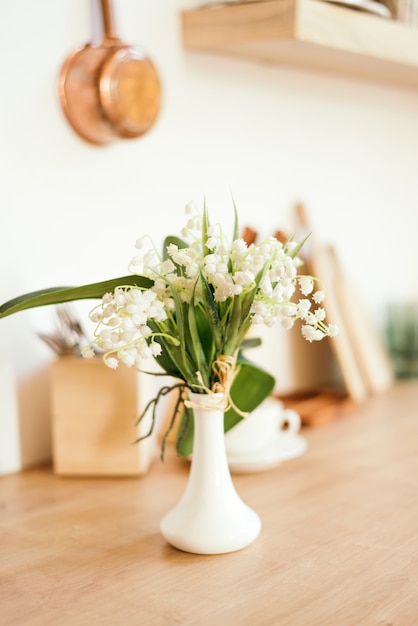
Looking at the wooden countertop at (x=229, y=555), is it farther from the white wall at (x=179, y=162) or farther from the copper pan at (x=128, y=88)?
the copper pan at (x=128, y=88)

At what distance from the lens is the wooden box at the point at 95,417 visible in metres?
1.16

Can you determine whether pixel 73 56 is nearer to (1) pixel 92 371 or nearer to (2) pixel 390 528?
(1) pixel 92 371

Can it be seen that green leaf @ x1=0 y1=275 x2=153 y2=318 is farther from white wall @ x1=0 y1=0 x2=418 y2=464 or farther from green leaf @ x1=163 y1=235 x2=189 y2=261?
white wall @ x1=0 y1=0 x2=418 y2=464

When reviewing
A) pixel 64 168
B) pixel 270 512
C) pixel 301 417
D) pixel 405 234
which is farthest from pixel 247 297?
pixel 405 234

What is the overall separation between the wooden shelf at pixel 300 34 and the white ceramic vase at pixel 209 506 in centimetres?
63

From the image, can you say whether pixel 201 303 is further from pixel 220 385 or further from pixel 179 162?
pixel 179 162

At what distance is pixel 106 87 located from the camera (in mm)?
1217

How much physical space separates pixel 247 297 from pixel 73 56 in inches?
20.9

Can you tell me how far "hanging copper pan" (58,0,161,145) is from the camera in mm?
1212

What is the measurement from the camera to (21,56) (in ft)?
3.85

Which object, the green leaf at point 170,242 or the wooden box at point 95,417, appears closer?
the green leaf at point 170,242

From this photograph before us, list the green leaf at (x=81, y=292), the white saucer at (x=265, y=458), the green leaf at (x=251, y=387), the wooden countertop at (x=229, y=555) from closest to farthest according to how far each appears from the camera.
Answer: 1. the wooden countertop at (x=229, y=555)
2. the green leaf at (x=81, y=292)
3. the green leaf at (x=251, y=387)
4. the white saucer at (x=265, y=458)

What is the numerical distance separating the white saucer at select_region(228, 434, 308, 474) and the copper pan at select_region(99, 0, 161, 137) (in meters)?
0.50

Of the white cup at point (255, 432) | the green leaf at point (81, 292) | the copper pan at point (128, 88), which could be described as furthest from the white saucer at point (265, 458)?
the copper pan at point (128, 88)
